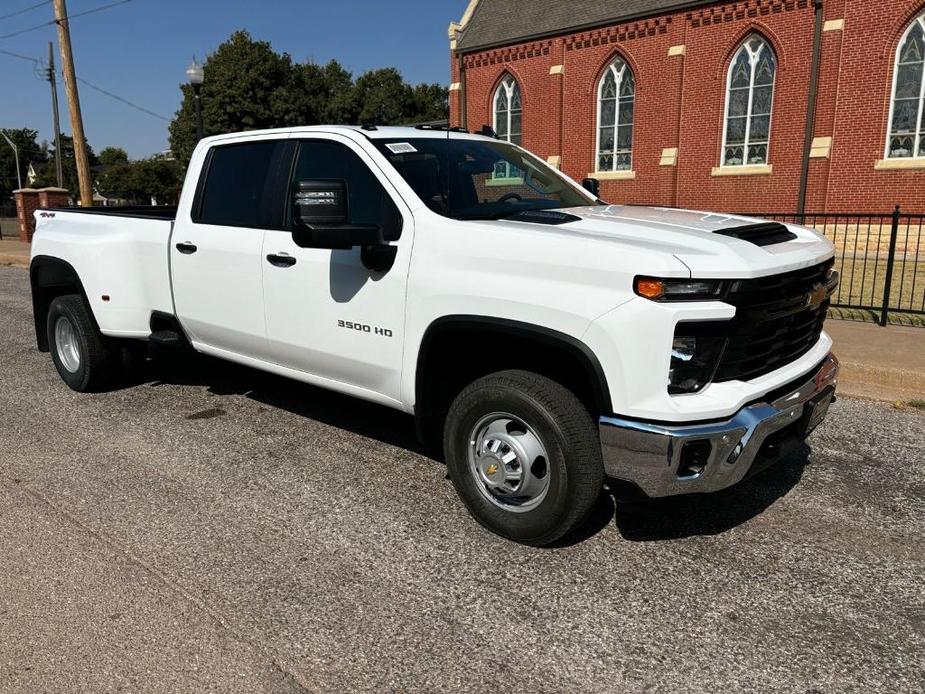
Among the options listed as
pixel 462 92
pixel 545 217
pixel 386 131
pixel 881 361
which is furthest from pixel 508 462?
pixel 462 92

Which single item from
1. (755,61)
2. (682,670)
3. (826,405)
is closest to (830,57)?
(755,61)

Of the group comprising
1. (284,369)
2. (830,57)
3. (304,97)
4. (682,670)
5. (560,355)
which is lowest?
(682,670)

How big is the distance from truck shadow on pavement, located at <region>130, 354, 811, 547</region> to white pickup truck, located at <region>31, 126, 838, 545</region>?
0.47 metres

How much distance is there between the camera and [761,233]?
356cm

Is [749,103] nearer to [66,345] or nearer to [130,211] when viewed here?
[130,211]

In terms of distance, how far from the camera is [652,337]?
2908 millimetres

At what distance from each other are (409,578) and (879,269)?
14695 millimetres

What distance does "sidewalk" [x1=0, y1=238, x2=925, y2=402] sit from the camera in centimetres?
630

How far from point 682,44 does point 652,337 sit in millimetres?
21404

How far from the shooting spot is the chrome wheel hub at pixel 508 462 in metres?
3.40

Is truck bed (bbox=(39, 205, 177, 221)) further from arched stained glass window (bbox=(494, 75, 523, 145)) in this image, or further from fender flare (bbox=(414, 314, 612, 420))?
arched stained glass window (bbox=(494, 75, 523, 145))

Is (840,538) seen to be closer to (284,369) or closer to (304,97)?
(284,369)

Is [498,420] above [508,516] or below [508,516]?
above

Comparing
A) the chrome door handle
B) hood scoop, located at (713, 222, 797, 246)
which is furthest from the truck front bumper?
the chrome door handle
